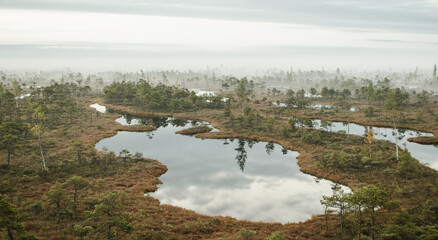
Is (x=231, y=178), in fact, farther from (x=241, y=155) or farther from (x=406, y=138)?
(x=406, y=138)

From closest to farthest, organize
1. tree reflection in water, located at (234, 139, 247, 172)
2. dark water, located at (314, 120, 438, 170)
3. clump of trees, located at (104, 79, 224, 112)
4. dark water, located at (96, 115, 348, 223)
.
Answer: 1. dark water, located at (96, 115, 348, 223)
2. dark water, located at (314, 120, 438, 170)
3. tree reflection in water, located at (234, 139, 247, 172)
4. clump of trees, located at (104, 79, 224, 112)

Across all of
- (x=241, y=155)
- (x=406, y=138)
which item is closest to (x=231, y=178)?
(x=241, y=155)

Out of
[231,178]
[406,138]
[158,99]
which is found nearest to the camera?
[231,178]

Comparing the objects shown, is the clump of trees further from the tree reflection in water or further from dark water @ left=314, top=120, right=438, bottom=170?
dark water @ left=314, top=120, right=438, bottom=170

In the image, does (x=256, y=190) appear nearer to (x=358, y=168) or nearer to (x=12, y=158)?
(x=358, y=168)

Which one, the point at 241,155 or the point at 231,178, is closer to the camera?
the point at 231,178

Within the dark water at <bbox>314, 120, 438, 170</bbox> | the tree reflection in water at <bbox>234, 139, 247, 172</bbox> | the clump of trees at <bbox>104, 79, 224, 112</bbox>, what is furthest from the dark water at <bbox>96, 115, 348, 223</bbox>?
the clump of trees at <bbox>104, 79, 224, 112</bbox>

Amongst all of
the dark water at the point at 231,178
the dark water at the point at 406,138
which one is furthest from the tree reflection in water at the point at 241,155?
the dark water at the point at 406,138

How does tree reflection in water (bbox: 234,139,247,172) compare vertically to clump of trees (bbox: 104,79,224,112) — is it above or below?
below
